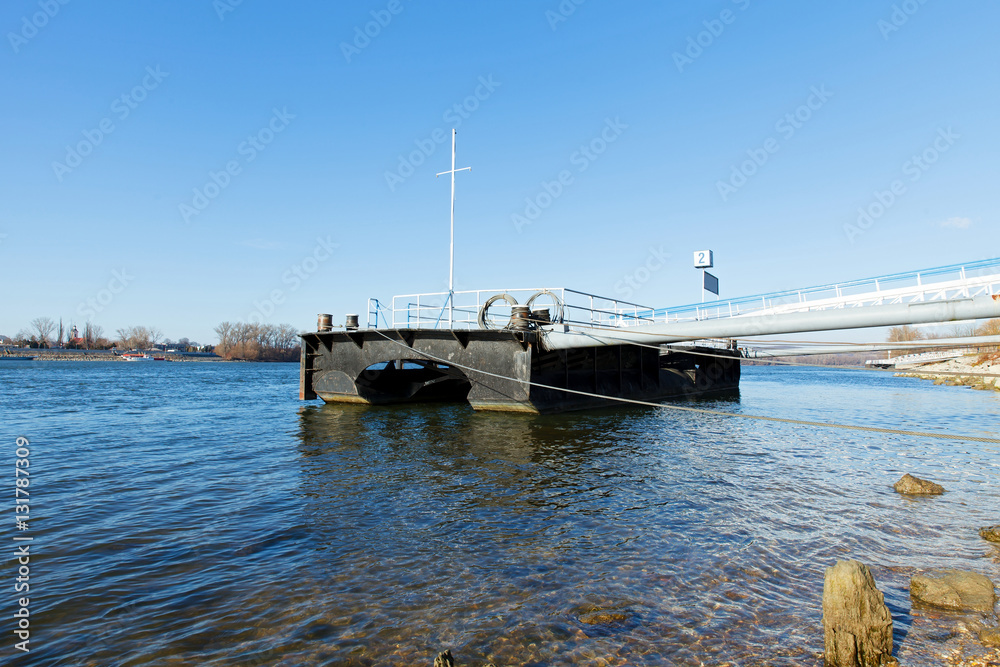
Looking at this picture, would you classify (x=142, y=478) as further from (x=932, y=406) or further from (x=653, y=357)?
(x=932, y=406)

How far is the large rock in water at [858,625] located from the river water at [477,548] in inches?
11.2

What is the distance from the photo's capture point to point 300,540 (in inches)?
276

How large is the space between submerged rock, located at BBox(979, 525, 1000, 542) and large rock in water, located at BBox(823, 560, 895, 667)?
4629mm

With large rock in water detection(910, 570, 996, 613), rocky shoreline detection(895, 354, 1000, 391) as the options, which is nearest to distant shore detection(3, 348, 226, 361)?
rocky shoreline detection(895, 354, 1000, 391)

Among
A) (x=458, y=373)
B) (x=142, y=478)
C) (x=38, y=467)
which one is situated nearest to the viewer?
(x=142, y=478)

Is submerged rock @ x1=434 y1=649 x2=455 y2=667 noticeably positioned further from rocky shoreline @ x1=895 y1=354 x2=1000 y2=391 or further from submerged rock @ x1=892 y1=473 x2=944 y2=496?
rocky shoreline @ x1=895 y1=354 x2=1000 y2=391

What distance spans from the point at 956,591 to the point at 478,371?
1500cm

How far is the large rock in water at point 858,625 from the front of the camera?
13.4ft

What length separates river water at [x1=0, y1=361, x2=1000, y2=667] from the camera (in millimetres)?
4555

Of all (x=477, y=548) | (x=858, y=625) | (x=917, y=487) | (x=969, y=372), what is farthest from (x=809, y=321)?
(x=969, y=372)

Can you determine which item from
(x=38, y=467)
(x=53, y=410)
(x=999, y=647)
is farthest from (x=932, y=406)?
(x=53, y=410)

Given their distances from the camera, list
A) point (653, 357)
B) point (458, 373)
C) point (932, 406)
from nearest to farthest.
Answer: point (458, 373) → point (653, 357) → point (932, 406)

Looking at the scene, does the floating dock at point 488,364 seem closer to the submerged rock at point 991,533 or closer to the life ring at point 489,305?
the life ring at point 489,305

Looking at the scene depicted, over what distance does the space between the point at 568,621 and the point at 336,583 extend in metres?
2.63
